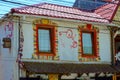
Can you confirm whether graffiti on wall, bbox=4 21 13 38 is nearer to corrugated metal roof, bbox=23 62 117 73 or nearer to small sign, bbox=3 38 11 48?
small sign, bbox=3 38 11 48

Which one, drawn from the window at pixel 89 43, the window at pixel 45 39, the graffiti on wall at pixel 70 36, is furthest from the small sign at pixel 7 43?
the window at pixel 89 43

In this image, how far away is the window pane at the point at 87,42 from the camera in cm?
2122

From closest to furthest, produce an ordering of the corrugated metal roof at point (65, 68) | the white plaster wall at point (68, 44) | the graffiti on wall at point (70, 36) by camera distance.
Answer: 1. the corrugated metal roof at point (65, 68)
2. the white plaster wall at point (68, 44)
3. the graffiti on wall at point (70, 36)

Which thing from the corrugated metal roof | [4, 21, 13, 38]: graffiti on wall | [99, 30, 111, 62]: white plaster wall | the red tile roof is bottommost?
the corrugated metal roof

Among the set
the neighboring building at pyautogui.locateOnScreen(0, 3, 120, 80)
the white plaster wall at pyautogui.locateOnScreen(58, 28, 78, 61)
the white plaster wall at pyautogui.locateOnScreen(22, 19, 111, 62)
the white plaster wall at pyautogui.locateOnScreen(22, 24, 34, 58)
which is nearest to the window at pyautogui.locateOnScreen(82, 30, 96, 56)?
the neighboring building at pyautogui.locateOnScreen(0, 3, 120, 80)

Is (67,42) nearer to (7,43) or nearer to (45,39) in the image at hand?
Answer: (45,39)

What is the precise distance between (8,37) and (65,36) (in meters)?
3.37

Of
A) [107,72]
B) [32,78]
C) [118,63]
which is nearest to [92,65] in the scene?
[107,72]

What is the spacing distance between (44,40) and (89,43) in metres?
3.40

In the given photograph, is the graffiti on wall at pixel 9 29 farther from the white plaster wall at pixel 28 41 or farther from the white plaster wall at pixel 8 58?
the white plaster wall at pixel 28 41

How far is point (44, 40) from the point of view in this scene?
A: 64.0 ft

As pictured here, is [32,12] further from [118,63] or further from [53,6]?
[118,63]

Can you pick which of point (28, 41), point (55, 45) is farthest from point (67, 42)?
point (28, 41)

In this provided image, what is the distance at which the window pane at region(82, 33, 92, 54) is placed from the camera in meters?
21.2
